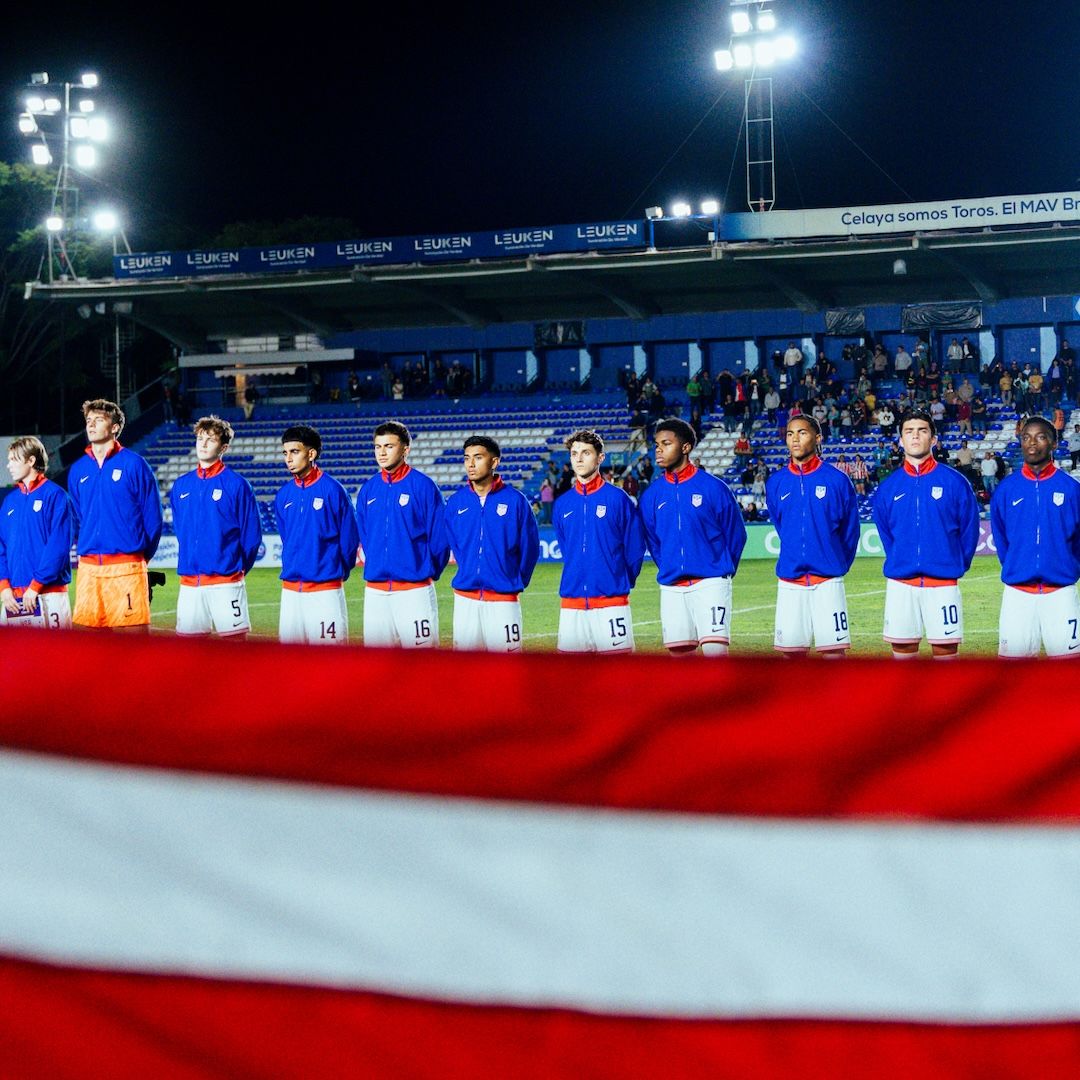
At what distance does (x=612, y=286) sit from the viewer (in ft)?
130

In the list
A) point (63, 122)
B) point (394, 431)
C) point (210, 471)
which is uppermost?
point (63, 122)

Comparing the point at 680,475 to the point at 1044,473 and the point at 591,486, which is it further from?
the point at 1044,473

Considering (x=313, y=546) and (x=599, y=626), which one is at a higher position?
(x=313, y=546)

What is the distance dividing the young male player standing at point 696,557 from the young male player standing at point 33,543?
4.58 metres

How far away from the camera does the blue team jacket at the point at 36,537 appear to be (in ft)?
34.7

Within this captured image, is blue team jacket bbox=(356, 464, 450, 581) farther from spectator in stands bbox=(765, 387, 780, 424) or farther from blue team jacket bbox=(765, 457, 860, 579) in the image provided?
spectator in stands bbox=(765, 387, 780, 424)

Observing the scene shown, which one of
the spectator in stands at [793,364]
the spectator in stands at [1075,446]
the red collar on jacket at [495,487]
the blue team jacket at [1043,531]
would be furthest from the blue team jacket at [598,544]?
the spectator in stands at [793,364]

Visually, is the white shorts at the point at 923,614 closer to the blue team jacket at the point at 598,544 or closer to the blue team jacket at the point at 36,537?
the blue team jacket at the point at 598,544

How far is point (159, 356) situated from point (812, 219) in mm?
34433

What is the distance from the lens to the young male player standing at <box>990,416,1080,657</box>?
9.01 m

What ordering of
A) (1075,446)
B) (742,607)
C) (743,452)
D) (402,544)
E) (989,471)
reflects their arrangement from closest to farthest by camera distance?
(402,544) → (742,607) → (989,471) → (1075,446) → (743,452)

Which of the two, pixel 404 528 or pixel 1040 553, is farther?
pixel 404 528

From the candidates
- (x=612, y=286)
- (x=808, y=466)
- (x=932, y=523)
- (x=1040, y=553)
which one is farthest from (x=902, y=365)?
(x=1040, y=553)

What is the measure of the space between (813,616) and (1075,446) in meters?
22.9
